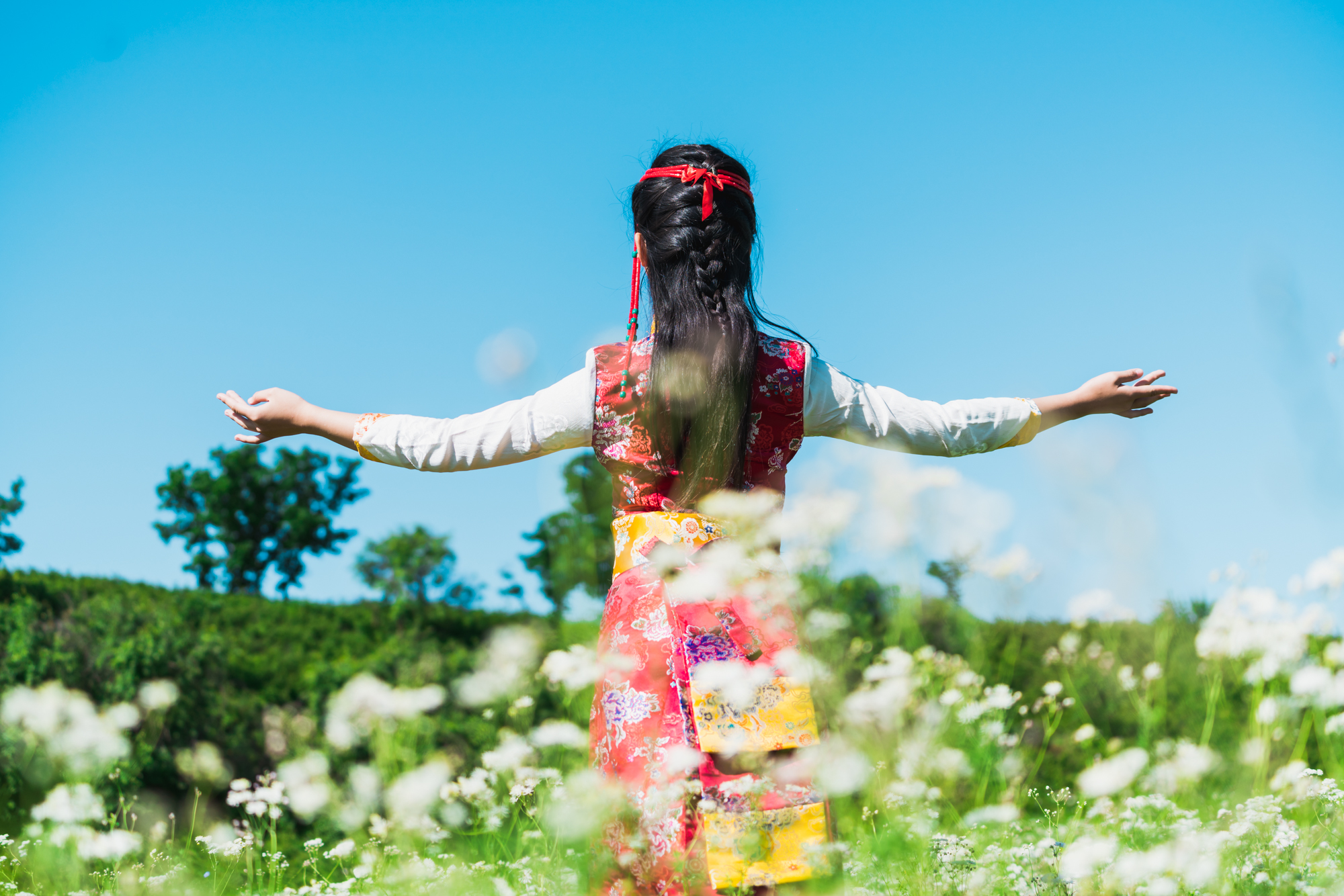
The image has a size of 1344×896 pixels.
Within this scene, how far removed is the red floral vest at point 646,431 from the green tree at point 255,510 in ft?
85.3

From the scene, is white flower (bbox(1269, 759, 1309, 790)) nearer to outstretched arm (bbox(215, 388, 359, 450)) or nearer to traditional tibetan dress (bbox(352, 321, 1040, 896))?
traditional tibetan dress (bbox(352, 321, 1040, 896))

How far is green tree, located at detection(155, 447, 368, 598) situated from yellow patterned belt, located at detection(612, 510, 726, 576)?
26000 mm

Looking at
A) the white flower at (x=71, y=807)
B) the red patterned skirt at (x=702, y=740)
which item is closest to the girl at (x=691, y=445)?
the red patterned skirt at (x=702, y=740)

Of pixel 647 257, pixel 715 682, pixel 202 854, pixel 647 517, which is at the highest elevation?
pixel 647 257

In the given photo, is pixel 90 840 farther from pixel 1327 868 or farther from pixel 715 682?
pixel 1327 868

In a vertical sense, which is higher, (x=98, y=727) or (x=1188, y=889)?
(x=98, y=727)

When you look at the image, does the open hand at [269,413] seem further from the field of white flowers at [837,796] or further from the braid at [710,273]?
the braid at [710,273]

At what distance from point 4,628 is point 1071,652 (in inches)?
245

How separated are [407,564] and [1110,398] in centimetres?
988

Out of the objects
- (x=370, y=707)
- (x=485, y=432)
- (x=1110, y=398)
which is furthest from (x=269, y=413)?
(x=1110, y=398)

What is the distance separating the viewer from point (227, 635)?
617cm

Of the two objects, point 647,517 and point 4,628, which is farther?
point 4,628

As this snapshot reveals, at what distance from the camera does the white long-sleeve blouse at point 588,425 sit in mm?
2041

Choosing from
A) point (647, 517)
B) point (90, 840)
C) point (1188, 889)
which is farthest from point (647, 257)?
point (90, 840)
